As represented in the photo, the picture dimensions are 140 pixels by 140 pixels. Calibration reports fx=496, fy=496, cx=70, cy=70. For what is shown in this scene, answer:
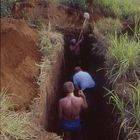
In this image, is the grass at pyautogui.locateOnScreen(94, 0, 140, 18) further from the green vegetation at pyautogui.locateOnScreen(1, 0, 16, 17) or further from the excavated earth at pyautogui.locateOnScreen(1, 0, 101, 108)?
the excavated earth at pyautogui.locateOnScreen(1, 0, 101, 108)

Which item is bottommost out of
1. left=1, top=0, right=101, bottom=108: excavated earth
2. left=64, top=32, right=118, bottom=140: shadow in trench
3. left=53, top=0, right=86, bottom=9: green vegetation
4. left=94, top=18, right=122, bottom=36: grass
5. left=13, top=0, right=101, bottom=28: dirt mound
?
left=64, top=32, right=118, bottom=140: shadow in trench

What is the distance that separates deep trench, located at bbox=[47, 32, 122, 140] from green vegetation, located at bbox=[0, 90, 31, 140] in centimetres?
179

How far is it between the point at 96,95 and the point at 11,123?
3741mm

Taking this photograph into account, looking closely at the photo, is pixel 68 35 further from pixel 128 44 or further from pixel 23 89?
pixel 23 89

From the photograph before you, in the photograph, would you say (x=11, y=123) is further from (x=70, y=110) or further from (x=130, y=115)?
(x=70, y=110)

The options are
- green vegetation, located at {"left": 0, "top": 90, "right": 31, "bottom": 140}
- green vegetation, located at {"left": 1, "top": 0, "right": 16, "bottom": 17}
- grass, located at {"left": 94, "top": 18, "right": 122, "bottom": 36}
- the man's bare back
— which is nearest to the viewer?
green vegetation, located at {"left": 0, "top": 90, "right": 31, "bottom": 140}

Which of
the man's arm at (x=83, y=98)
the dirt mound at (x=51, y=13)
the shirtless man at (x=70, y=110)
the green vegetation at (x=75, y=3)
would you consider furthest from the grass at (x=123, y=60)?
the green vegetation at (x=75, y=3)

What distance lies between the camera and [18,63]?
860cm

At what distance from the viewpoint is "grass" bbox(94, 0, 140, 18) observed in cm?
1288

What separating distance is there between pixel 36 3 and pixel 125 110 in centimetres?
582

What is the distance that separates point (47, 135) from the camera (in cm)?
712

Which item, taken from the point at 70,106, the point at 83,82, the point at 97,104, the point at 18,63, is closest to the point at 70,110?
the point at 70,106

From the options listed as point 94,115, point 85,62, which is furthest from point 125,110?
point 85,62

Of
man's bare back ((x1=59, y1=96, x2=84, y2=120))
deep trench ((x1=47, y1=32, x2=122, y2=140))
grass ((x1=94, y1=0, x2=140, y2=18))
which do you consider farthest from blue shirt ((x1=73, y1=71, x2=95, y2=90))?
grass ((x1=94, y1=0, x2=140, y2=18))
